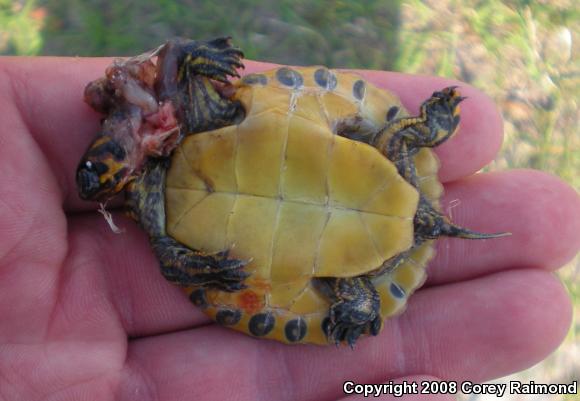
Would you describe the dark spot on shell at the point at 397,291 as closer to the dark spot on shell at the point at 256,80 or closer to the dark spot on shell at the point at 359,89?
the dark spot on shell at the point at 359,89

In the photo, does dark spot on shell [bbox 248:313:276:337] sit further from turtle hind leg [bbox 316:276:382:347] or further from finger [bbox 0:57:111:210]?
finger [bbox 0:57:111:210]

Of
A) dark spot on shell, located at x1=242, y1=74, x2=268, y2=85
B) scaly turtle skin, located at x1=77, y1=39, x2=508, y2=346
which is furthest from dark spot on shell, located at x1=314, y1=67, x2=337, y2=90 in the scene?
dark spot on shell, located at x1=242, y1=74, x2=268, y2=85

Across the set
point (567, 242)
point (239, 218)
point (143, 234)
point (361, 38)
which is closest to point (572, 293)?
point (567, 242)

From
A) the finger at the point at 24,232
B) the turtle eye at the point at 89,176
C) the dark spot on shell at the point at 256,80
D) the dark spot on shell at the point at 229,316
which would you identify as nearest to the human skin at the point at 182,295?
the finger at the point at 24,232

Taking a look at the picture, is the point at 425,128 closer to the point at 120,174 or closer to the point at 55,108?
the point at 120,174

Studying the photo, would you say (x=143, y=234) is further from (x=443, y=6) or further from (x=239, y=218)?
(x=443, y=6)
